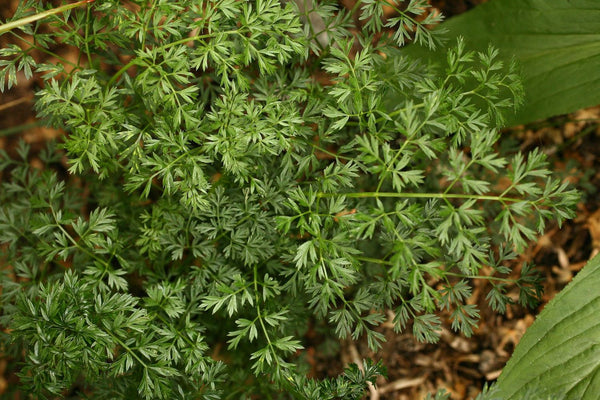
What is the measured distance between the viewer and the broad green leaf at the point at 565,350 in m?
1.62

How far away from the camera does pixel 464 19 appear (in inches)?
81.4

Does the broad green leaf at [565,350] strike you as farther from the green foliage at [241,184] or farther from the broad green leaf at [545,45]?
the broad green leaf at [545,45]

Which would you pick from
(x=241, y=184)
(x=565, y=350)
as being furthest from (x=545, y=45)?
(x=241, y=184)

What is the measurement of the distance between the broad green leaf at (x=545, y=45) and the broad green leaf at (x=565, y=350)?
0.66 meters

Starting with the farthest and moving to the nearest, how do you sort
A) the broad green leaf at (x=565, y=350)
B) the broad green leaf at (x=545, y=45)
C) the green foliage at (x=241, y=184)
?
the broad green leaf at (x=545, y=45)
the broad green leaf at (x=565, y=350)
the green foliage at (x=241, y=184)

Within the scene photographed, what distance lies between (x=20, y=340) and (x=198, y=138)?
1020mm

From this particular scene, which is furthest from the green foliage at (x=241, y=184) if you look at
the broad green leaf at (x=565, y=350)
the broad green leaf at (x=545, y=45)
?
the broad green leaf at (x=545, y=45)

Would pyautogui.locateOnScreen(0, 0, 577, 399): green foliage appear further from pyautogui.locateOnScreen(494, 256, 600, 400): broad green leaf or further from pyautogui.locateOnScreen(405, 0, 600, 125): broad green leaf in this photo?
pyautogui.locateOnScreen(405, 0, 600, 125): broad green leaf

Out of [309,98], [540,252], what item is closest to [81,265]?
[309,98]

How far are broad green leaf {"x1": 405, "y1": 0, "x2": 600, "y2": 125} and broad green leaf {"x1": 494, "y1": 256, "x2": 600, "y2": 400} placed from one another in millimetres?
658

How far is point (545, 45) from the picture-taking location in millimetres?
1998

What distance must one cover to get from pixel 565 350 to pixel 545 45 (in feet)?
3.63

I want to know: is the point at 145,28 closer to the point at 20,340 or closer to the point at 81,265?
the point at 81,265

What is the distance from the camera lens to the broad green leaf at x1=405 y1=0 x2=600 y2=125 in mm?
1941
